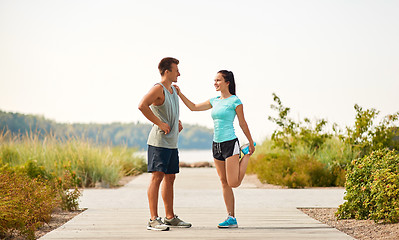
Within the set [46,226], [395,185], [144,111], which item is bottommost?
[46,226]

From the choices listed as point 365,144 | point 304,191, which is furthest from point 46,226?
point 365,144

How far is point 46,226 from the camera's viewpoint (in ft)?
21.3

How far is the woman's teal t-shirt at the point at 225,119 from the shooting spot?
553 centimetres

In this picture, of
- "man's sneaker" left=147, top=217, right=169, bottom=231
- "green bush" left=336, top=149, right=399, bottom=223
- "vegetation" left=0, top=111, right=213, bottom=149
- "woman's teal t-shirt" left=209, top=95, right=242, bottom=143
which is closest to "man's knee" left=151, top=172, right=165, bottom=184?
"man's sneaker" left=147, top=217, right=169, bottom=231

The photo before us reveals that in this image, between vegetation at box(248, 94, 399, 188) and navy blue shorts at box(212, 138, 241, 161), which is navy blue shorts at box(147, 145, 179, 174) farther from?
vegetation at box(248, 94, 399, 188)

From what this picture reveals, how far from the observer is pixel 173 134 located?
5.57 metres

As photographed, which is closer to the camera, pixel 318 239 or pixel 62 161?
pixel 318 239

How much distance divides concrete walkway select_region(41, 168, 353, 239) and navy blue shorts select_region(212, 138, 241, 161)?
2.69 ft

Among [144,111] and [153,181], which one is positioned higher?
[144,111]

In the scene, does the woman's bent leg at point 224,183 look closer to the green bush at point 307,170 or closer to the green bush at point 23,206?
the green bush at point 23,206

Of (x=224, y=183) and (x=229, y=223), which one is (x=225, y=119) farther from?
(x=229, y=223)

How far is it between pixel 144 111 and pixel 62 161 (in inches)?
275

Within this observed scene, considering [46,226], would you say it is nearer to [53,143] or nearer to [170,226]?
[170,226]

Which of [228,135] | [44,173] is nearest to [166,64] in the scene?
[228,135]
